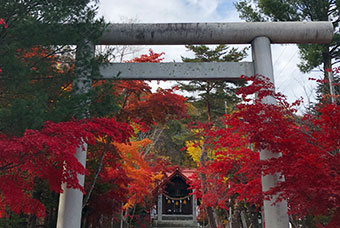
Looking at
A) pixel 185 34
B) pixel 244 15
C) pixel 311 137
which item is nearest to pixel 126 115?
pixel 185 34

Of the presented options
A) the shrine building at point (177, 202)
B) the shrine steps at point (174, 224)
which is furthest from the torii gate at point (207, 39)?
the shrine building at point (177, 202)

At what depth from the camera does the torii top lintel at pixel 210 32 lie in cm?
679

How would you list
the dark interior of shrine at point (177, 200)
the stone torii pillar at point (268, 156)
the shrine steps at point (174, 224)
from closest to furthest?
1. the stone torii pillar at point (268, 156)
2. the shrine steps at point (174, 224)
3. the dark interior of shrine at point (177, 200)

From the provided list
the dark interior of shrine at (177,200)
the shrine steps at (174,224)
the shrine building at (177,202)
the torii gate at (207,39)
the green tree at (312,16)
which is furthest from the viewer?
the dark interior of shrine at (177,200)

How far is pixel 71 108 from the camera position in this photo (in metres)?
5.32

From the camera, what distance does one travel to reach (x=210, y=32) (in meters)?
6.80

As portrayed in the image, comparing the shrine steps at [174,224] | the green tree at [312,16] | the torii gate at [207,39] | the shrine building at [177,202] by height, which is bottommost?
the shrine steps at [174,224]

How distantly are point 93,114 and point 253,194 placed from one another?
4178 mm

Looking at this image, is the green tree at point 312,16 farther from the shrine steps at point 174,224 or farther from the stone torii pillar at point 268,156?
the shrine steps at point 174,224

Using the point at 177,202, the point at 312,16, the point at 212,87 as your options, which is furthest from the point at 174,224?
the point at 312,16

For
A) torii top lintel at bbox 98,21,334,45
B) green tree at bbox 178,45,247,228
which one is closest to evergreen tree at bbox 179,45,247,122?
green tree at bbox 178,45,247,228

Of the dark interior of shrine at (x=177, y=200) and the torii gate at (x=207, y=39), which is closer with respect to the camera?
the torii gate at (x=207, y=39)

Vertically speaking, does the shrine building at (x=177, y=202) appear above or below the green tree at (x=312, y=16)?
below

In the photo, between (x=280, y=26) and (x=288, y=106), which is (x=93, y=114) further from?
(x=280, y=26)
